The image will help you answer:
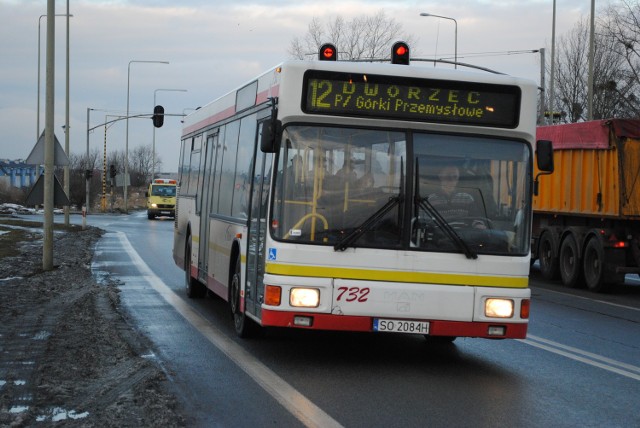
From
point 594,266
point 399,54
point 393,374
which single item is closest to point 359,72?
point 393,374

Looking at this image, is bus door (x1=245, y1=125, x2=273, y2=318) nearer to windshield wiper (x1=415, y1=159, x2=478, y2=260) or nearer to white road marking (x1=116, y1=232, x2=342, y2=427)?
white road marking (x1=116, y1=232, x2=342, y2=427)

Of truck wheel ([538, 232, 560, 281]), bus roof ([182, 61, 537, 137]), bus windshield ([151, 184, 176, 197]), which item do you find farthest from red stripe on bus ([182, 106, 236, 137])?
bus windshield ([151, 184, 176, 197])

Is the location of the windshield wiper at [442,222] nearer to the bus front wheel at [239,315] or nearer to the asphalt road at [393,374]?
the asphalt road at [393,374]

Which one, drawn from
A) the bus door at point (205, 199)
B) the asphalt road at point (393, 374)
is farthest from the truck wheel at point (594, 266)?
the bus door at point (205, 199)

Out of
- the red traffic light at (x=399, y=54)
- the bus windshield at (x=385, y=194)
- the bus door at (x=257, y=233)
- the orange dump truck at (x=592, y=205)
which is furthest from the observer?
the orange dump truck at (x=592, y=205)

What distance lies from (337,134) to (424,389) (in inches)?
98.7

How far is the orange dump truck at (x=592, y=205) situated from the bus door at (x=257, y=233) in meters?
11.2

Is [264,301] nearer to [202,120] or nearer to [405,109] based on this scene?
[405,109]

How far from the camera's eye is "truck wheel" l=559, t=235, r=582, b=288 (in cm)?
2183

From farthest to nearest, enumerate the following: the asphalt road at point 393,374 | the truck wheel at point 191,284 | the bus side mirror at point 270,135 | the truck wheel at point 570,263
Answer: the truck wheel at point 570,263
the truck wheel at point 191,284
the bus side mirror at point 270,135
the asphalt road at point 393,374

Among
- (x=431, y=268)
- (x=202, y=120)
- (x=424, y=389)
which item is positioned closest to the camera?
(x=424, y=389)

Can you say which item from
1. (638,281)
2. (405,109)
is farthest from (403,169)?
(638,281)

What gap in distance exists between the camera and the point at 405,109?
10.0 meters

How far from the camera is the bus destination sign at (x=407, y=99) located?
996cm
